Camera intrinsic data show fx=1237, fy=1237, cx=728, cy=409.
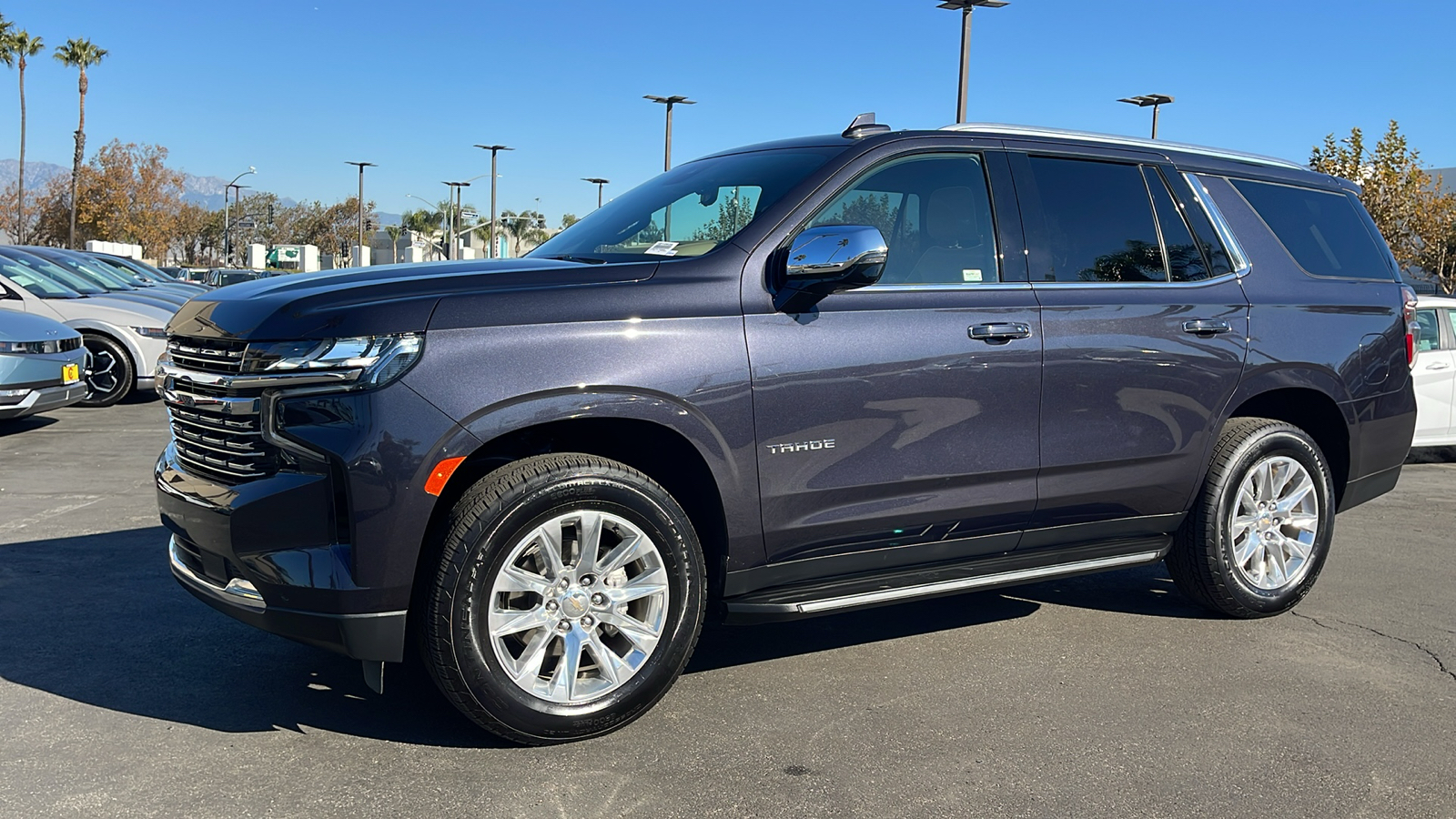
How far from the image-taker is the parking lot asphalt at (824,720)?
3414 millimetres

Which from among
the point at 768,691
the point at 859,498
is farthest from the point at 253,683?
the point at 859,498

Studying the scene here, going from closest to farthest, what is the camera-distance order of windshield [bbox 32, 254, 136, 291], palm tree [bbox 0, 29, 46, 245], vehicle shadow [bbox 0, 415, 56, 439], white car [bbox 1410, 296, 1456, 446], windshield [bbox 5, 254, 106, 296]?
white car [bbox 1410, 296, 1456, 446]
vehicle shadow [bbox 0, 415, 56, 439]
windshield [bbox 5, 254, 106, 296]
windshield [bbox 32, 254, 136, 291]
palm tree [bbox 0, 29, 46, 245]

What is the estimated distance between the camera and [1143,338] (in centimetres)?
478

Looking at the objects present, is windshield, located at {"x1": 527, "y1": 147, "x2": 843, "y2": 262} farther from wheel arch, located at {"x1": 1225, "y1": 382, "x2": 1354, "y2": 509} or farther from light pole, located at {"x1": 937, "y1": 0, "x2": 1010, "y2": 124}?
light pole, located at {"x1": 937, "y1": 0, "x2": 1010, "y2": 124}

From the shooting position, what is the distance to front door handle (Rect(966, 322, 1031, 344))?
4.39 metres

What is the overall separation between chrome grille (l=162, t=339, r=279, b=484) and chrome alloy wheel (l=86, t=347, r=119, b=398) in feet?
32.4

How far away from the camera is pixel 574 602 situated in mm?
3764

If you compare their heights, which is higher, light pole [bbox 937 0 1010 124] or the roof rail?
light pole [bbox 937 0 1010 124]

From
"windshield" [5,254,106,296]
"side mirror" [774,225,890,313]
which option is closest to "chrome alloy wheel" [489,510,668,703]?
"side mirror" [774,225,890,313]

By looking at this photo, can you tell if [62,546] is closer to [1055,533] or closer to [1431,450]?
[1055,533]

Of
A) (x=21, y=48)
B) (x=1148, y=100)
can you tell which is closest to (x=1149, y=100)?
(x=1148, y=100)

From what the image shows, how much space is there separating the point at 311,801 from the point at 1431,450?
38.1ft

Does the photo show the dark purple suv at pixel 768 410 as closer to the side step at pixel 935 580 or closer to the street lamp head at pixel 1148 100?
the side step at pixel 935 580

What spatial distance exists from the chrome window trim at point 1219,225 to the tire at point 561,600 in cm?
279
